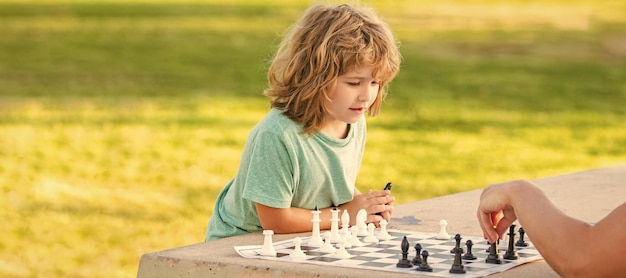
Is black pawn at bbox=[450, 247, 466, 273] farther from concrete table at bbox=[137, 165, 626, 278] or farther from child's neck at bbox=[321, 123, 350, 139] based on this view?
child's neck at bbox=[321, 123, 350, 139]

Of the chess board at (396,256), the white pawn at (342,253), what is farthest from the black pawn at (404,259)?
the white pawn at (342,253)

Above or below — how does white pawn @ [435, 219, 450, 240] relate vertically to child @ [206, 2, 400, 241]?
below

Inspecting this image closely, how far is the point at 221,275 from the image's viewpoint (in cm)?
420

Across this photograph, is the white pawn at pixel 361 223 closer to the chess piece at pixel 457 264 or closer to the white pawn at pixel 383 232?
the white pawn at pixel 383 232

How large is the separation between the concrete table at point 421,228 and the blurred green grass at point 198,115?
203cm

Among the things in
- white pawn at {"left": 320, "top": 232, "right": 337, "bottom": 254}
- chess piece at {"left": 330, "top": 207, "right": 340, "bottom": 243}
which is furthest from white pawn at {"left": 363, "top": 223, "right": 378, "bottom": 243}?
white pawn at {"left": 320, "top": 232, "right": 337, "bottom": 254}

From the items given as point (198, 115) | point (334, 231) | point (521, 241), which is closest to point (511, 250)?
point (521, 241)

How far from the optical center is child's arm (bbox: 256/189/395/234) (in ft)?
16.0

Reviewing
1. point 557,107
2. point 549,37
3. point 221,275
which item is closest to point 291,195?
point 221,275

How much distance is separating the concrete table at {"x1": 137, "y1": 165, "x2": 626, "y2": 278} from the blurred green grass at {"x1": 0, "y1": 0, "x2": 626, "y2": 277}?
2034 millimetres

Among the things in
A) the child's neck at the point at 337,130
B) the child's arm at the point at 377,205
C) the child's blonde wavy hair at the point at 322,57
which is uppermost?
the child's blonde wavy hair at the point at 322,57

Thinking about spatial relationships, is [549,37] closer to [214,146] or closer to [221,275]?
[214,146]

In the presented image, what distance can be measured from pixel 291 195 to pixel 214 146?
281 inches

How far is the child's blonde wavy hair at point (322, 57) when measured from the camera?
16.0ft
